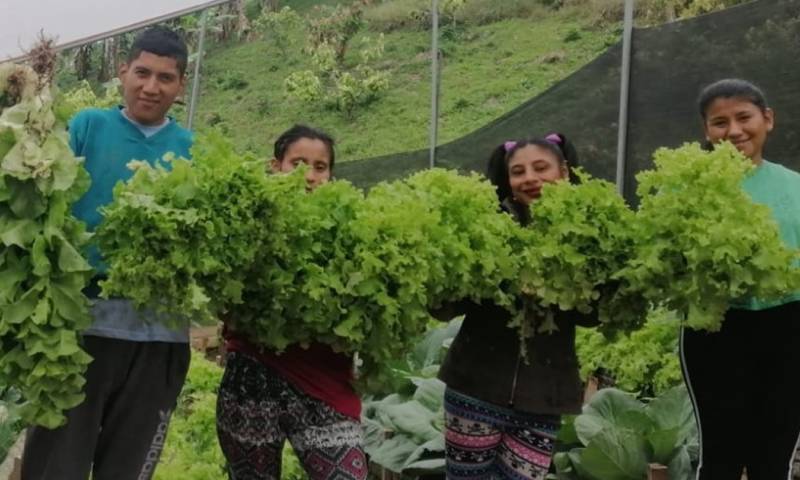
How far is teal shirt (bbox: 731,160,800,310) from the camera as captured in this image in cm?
317

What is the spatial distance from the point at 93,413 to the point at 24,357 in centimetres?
43

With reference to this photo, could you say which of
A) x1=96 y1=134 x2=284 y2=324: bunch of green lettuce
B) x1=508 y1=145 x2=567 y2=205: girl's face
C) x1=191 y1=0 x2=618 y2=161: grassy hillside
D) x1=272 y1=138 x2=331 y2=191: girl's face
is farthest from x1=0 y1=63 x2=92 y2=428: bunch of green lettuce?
x1=191 y1=0 x2=618 y2=161: grassy hillside

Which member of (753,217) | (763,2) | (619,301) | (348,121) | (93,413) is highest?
(348,121)

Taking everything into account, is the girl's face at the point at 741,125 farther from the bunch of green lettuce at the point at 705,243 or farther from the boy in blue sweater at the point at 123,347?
the boy in blue sweater at the point at 123,347

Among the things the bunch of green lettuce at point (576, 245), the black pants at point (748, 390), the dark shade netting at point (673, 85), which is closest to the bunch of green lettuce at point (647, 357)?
the dark shade netting at point (673, 85)

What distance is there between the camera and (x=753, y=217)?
112 inches

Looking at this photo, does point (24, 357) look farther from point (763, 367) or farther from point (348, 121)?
A: point (348, 121)

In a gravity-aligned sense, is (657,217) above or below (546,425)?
above

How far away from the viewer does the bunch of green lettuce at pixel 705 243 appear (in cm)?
281

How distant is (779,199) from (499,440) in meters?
1.23

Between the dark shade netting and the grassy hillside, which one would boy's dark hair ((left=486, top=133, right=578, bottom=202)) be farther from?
the grassy hillside

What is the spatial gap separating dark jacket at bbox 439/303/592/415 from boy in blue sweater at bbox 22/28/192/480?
97 cm

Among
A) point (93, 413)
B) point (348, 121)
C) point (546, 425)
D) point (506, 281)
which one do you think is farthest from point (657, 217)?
point (348, 121)

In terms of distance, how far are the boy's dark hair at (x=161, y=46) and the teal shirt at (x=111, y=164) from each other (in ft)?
0.64
